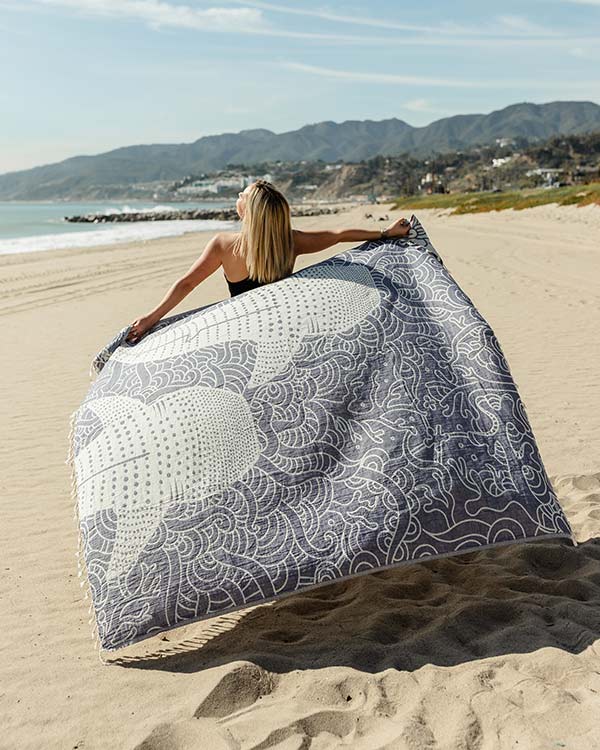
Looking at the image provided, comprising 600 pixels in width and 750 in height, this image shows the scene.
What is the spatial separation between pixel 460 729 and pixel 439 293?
7.50 ft

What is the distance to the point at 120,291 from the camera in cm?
1852

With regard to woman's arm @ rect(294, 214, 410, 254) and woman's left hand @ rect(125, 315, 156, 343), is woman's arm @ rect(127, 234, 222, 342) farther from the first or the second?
woman's arm @ rect(294, 214, 410, 254)

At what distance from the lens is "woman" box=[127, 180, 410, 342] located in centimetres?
427

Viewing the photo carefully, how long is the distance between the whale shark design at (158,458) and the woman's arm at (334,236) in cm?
123

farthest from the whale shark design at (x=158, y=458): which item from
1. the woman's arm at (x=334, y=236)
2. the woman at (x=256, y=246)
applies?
the woman's arm at (x=334, y=236)

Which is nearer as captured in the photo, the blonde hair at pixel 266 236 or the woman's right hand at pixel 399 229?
the blonde hair at pixel 266 236

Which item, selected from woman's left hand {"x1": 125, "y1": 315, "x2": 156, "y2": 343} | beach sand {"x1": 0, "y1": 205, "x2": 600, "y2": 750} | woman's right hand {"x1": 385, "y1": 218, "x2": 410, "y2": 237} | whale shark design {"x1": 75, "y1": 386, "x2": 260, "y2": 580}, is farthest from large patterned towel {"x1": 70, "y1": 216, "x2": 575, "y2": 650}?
woman's right hand {"x1": 385, "y1": 218, "x2": 410, "y2": 237}

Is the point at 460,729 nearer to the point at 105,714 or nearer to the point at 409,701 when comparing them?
the point at 409,701

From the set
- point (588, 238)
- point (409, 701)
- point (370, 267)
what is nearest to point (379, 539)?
point (409, 701)

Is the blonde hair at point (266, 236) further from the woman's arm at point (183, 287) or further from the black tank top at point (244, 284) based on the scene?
the woman's arm at point (183, 287)

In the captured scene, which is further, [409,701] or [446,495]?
[446,495]

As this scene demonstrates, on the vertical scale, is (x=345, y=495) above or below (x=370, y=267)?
below

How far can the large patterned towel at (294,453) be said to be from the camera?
3.41m

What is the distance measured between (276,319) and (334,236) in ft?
2.81
